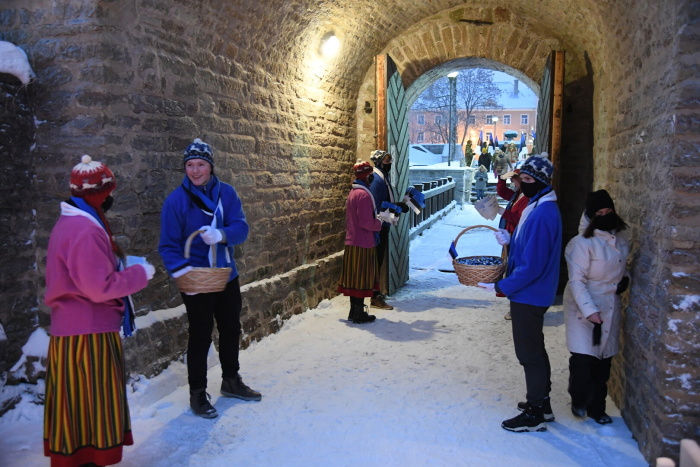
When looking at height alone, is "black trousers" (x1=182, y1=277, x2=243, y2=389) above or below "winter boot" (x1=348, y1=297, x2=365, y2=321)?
above

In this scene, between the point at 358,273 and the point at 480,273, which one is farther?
the point at 358,273

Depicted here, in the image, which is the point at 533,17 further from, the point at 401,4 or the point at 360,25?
the point at 360,25

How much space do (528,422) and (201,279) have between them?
221 centimetres

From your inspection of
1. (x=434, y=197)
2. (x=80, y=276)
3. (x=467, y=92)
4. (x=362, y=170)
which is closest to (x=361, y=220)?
(x=362, y=170)

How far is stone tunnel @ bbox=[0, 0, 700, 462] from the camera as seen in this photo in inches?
116

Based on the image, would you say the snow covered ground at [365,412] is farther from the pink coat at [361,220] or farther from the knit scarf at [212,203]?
the knit scarf at [212,203]

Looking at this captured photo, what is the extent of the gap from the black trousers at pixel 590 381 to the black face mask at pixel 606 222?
2.69 ft

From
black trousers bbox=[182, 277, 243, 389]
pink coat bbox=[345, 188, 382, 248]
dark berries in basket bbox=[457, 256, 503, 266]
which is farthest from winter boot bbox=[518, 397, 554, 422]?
pink coat bbox=[345, 188, 382, 248]

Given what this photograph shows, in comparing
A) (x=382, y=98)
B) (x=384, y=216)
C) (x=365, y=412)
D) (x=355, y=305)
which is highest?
(x=382, y=98)

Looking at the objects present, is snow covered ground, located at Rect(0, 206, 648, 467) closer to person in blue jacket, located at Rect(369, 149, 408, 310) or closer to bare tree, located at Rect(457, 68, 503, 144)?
person in blue jacket, located at Rect(369, 149, 408, 310)

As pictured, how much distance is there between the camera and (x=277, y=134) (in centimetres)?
586

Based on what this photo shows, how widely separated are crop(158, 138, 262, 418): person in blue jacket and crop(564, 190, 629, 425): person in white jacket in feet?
7.12

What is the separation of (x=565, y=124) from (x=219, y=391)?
5107mm

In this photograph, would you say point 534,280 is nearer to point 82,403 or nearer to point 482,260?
point 482,260
